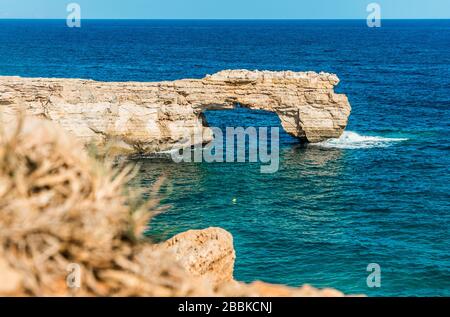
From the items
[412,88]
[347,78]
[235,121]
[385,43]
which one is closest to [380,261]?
[235,121]

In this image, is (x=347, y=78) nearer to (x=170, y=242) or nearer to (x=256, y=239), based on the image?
(x=256, y=239)

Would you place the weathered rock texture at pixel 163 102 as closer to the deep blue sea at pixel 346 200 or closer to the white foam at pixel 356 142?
the white foam at pixel 356 142

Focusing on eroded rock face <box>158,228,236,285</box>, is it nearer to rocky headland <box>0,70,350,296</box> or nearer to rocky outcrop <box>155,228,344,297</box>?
rocky outcrop <box>155,228,344,297</box>

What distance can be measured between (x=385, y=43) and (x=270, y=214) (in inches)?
5913

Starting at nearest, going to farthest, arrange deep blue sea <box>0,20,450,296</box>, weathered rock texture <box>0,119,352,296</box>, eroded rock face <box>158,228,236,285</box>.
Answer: weathered rock texture <box>0,119,352,296</box> → eroded rock face <box>158,228,236,285</box> → deep blue sea <box>0,20,450,296</box>

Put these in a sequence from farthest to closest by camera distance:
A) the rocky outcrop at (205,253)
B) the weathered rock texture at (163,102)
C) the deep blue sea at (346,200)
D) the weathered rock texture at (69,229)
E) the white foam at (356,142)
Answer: the white foam at (356,142) < the weathered rock texture at (163,102) < the deep blue sea at (346,200) < the rocky outcrop at (205,253) < the weathered rock texture at (69,229)

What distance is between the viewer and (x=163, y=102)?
1841 inches

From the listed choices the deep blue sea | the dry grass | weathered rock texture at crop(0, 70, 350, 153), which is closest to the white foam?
the deep blue sea

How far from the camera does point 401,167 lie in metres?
44.9

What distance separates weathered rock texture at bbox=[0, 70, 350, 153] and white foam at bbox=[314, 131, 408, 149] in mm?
2104

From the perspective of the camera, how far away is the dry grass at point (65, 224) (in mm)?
6016

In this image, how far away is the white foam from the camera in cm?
5084

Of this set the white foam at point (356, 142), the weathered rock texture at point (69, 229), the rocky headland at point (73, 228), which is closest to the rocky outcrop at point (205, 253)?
the rocky headland at point (73, 228)

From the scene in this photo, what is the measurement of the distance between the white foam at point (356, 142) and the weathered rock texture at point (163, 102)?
2104mm
